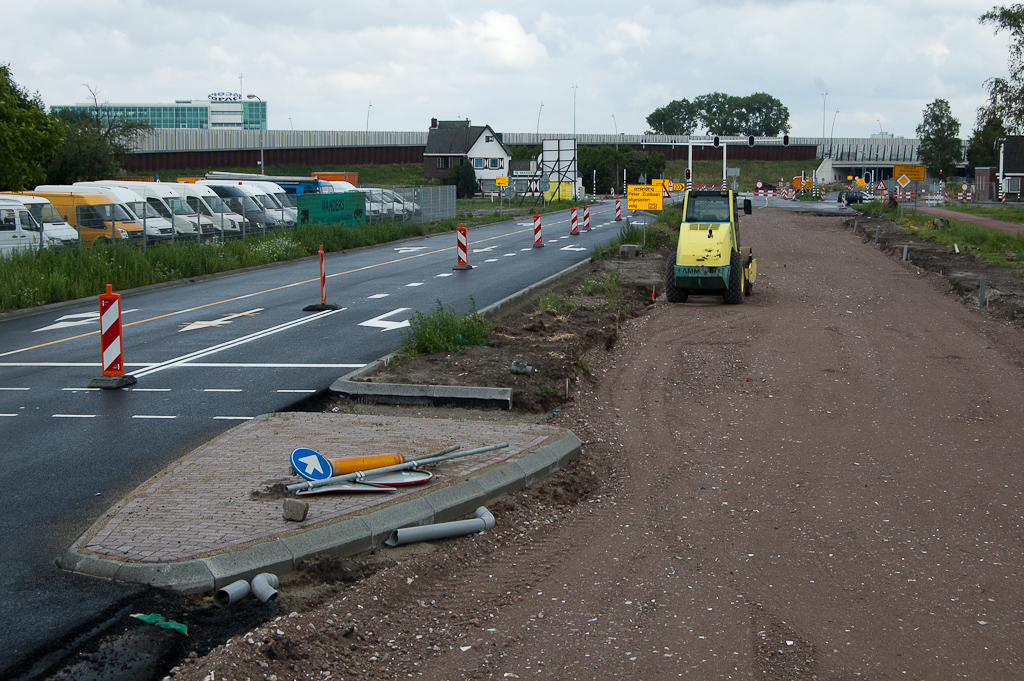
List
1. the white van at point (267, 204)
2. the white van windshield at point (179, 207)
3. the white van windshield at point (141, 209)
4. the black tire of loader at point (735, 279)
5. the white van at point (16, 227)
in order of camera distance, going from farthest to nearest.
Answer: the white van at point (267, 204), the white van windshield at point (179, 207), the white van windshield at point (141, 209), the white van at point (16, 227), the black tire of loader at point (735, 279)

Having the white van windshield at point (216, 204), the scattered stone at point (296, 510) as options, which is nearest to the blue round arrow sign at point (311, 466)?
the scattered stone at point (296, 510)

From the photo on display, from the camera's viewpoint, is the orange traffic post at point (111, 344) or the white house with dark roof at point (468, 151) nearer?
the orange traffic post at point (111, 344)

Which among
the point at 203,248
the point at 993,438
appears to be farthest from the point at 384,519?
the point at 203,248

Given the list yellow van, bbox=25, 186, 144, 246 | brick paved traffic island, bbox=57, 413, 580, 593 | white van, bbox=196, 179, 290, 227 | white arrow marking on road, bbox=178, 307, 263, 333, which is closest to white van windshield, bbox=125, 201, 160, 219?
yellow van, bbox=25, 186, 144, 246

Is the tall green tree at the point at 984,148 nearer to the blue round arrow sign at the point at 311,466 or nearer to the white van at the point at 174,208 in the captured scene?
the white van at the point at 174,208

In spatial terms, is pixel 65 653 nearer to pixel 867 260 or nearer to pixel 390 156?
pixel 867 260

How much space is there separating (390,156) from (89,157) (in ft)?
219

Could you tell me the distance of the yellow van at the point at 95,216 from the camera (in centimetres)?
Answer: 2928

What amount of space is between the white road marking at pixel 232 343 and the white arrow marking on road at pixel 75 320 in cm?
418

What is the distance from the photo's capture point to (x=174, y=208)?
114ft

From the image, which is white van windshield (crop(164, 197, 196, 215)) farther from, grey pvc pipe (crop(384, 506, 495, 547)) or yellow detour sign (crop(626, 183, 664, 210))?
grey pvc pipe (crop(384, 506, 495, 547))

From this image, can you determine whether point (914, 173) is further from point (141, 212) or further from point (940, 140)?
point (940, 140)

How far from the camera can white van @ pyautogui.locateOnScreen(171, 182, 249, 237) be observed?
35.8 m

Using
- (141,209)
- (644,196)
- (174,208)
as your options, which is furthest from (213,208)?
(644,196)
